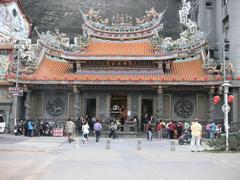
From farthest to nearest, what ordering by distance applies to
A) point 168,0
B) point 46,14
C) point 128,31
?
1. point 168,0
2. point 46,14
3. point 128,31

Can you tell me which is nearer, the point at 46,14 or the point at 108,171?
the point at 108,171

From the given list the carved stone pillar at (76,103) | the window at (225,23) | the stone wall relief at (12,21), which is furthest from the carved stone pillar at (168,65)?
the stone wall relief at (12,21)

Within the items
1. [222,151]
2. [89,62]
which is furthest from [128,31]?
[222,151]

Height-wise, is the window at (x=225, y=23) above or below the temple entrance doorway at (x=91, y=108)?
above

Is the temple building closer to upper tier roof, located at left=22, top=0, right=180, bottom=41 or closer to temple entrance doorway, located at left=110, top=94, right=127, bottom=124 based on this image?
temple entrance doorway, located at left=110, top=94, right=127, bottom=124

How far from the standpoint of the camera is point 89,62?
1378 inches

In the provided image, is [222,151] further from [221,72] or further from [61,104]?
[61,104]

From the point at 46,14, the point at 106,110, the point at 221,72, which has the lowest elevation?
the point at 106,110

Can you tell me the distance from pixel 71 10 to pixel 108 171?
6255cm

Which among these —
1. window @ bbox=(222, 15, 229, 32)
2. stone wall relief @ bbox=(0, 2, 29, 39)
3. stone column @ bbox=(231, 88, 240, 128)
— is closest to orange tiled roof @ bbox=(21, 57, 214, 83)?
stone column @ bbox=(231, 88, 240, 128)

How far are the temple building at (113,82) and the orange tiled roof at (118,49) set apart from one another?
95 millimetres

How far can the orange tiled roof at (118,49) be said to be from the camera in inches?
1371

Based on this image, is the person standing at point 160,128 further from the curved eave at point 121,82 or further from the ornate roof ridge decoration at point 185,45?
the ornate roof ridge decoration at point 185,45

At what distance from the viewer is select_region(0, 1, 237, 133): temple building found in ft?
107
